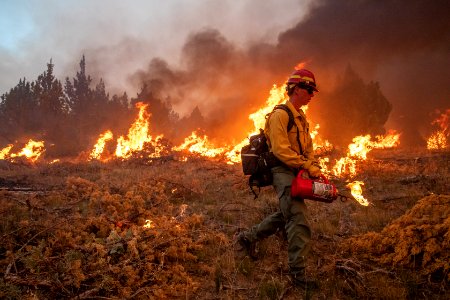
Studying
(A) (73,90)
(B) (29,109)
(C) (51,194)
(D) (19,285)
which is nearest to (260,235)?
(D) (19,285)

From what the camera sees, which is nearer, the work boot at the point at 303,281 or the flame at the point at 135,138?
the work boot at the point at 303,281

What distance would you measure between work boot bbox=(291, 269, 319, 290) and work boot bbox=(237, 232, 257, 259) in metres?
0.84

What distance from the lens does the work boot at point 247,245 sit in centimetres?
468

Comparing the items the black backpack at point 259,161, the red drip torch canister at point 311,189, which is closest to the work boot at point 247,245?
the black backpack at point 259,161

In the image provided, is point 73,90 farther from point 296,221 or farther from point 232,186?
point 296,221

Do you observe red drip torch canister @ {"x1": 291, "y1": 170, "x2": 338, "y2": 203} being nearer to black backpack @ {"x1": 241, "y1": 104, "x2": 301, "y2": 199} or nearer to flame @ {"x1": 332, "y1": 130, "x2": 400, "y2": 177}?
black backpack @ {"x1": 241, "y1": 104, "x2": 301, "y2": 199}

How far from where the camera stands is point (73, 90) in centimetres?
4938

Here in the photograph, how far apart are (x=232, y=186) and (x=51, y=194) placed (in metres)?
4.95

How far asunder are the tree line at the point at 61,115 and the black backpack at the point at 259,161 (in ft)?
108

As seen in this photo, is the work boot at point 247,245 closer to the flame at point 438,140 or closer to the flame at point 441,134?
the flame at point 441,134

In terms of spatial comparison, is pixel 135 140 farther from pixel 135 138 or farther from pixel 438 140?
pixel 438 140

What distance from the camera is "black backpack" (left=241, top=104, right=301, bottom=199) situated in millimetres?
4289

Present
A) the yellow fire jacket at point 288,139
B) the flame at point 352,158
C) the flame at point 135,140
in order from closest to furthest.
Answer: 1. the yellow fire jacket at point 288,139
2. the flame at point 352,158
3. the flame at point 135,140

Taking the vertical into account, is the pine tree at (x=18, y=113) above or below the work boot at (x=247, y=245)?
above
